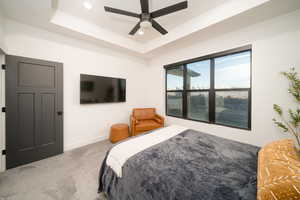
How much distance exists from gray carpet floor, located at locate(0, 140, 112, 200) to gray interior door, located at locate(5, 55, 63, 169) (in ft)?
0.67

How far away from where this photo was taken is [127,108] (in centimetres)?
369

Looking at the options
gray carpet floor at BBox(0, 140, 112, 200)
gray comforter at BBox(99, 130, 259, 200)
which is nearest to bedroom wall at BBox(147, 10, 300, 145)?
gray comforter at BBox(99, 130, 259, 200)

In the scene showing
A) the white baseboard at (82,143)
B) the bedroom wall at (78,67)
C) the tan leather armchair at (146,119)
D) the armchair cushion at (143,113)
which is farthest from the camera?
the armchair cushion at (143,113)

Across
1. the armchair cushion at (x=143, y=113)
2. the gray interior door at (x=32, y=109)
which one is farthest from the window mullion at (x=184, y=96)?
the gray interior door at (x=32, y=109)

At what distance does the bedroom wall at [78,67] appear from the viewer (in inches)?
81.7

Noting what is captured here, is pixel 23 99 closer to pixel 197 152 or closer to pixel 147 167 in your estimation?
pixel 147 167

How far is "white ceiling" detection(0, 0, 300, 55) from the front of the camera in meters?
1.73

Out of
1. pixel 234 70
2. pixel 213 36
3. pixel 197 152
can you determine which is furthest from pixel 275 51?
pixel 197 152

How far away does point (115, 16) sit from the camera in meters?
2.30

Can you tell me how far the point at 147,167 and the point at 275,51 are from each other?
2818 millimetres

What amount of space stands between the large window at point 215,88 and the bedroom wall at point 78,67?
1595 mm

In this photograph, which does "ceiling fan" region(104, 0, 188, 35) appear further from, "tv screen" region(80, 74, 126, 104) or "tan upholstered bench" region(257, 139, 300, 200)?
"tan upholstered bench" region(257, 139, 300, 200)

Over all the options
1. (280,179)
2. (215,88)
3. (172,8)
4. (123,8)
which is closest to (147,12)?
(172,8)

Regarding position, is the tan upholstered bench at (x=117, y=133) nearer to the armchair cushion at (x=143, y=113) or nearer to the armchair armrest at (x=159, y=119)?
the armchair cushion at (x=143, y=113)
